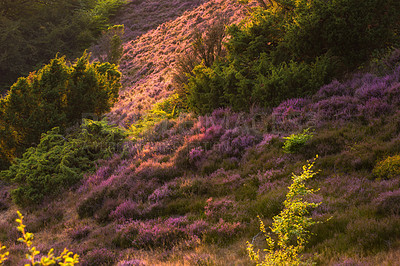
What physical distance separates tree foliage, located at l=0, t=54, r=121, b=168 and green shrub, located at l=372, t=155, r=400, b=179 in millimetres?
11193

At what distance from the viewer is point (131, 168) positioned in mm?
8477

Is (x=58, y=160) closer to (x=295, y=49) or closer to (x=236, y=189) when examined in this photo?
(x=236, y=189)

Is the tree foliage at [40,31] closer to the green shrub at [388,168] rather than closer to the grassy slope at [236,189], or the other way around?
the grassy slope at [236,189]

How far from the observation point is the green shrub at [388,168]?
484cm

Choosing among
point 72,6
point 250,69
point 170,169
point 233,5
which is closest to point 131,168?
point 170,169

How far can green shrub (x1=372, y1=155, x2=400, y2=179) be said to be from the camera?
4.84m

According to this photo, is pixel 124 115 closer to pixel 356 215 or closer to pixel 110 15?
pixel 356 215

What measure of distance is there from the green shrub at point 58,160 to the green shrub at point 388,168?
8.38m

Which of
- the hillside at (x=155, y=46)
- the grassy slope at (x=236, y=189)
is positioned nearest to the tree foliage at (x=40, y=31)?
the hillside at (x=155, y=46)

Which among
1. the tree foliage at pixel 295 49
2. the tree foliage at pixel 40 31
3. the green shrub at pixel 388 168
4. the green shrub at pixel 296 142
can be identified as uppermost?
the tree foliage at pixel 40 31

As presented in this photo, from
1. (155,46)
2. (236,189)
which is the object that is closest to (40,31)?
(155,46)

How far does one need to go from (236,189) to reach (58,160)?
6603 mm

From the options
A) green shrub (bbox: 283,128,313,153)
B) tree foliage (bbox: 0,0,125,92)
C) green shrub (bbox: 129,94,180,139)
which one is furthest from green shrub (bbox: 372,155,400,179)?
tree foliage (bbox: 0,0,125,92)

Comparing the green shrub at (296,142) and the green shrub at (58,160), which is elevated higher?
the green shrub at (58,160)
